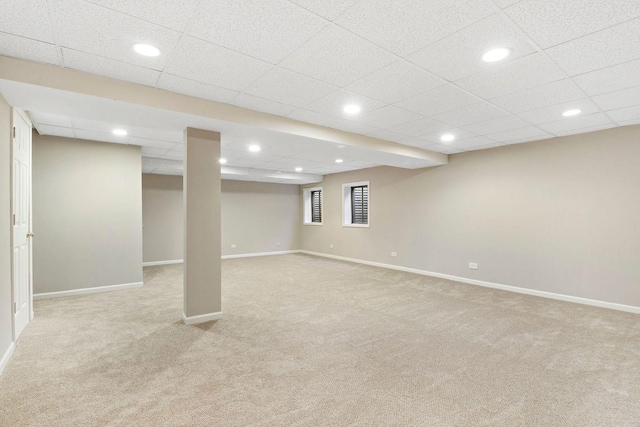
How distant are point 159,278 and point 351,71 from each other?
5.51 metres

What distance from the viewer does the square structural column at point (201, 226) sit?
141 inches

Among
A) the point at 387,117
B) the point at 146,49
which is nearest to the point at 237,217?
the point at 387,117

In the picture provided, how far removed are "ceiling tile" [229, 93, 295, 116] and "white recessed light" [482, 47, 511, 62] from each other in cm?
193

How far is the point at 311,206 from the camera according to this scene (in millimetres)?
10273

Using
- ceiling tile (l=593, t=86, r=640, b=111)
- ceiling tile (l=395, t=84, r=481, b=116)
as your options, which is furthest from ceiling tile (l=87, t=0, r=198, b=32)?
ceiling tile (l=593, t=86, r=640, b=111)

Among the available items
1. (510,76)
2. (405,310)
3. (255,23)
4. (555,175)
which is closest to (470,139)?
(555,175)

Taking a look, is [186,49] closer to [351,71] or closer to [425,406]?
[351,71]

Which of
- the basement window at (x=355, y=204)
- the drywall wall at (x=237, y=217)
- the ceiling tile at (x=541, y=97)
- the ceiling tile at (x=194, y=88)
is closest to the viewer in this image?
the ceiling tile at (x=194, y=88)

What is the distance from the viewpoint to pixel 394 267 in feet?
23.5

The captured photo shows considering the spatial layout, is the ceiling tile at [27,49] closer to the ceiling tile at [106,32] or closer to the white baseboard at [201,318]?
the ceiling tile at [106,32]

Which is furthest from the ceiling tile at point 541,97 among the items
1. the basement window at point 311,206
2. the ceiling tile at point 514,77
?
the basement window at point 311,206

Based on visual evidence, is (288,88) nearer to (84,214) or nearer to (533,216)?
(84,214)

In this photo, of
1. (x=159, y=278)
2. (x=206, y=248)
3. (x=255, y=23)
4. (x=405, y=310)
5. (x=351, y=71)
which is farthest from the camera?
(x=159, y=278)

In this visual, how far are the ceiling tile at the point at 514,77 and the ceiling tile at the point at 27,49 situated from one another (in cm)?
321
